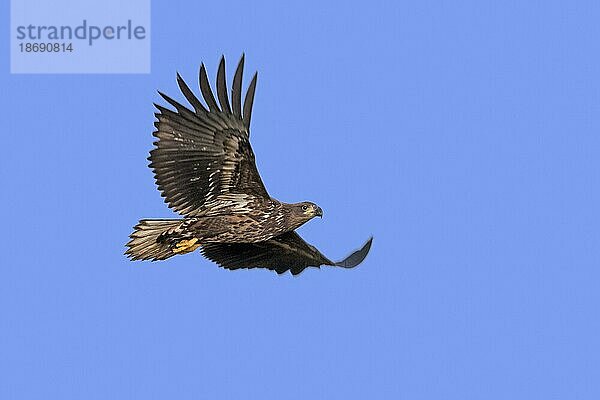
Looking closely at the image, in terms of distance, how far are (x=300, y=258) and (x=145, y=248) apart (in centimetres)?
220

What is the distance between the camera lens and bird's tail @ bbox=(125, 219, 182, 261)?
14.9 metres

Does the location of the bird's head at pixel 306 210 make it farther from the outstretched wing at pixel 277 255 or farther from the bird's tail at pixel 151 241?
the bird's tail at pixel 151 241

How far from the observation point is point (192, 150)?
14.8 meters

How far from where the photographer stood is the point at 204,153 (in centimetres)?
1478

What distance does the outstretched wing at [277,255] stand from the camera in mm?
15930

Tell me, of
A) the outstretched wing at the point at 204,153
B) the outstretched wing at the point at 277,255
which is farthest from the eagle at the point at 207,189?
the outstretched wing at the point at 277,255

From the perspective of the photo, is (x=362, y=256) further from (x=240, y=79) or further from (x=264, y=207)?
(x=240, y=79)

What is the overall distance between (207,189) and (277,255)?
1711mm

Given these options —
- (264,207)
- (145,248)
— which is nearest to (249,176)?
(264,207)

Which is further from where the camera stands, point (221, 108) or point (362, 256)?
point (362, 256)

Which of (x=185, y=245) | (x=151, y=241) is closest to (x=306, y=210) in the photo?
(x=185, y=245)

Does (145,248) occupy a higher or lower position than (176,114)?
lower

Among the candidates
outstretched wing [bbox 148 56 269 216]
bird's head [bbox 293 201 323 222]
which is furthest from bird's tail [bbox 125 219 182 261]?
bird's head [bbox 293 201 323 222]

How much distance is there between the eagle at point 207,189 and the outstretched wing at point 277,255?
2.83ft
